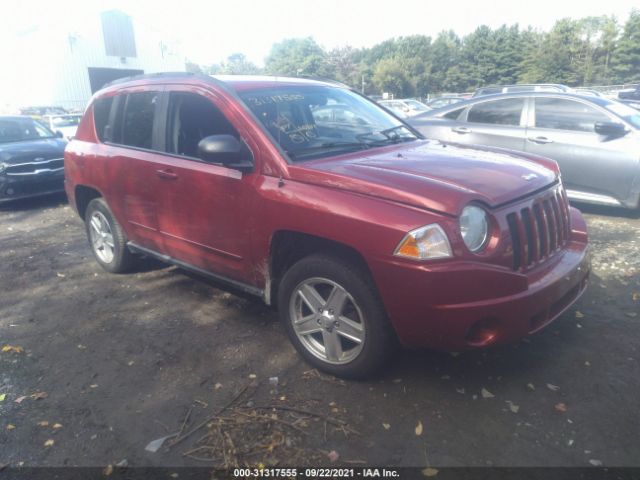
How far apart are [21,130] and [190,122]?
23.7ft

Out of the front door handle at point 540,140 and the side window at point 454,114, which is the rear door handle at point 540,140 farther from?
the side window at point 454,114

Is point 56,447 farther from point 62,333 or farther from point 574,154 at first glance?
point 574,154

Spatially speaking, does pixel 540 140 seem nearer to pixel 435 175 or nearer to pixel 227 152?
pixel 435 175

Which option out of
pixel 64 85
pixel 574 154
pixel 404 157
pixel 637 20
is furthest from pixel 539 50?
pixel 404 157

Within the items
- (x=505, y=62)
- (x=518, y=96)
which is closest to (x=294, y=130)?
(x=518, y=96)

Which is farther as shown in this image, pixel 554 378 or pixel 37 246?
pixel 37 246

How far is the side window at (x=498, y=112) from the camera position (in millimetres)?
7027

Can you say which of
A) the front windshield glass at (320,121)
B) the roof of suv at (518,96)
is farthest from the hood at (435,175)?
the roof of suv at (518,96)

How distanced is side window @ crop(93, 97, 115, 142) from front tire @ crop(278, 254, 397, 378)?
2651 millimetres

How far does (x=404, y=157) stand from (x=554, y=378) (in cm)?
169

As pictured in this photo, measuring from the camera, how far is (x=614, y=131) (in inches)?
240

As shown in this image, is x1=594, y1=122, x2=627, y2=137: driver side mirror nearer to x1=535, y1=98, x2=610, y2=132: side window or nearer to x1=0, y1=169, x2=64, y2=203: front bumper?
x1=535, y1=98, x2=610, y2=132: side window

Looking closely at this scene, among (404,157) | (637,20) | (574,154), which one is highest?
(637,20)

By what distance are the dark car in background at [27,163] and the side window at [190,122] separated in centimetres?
558
